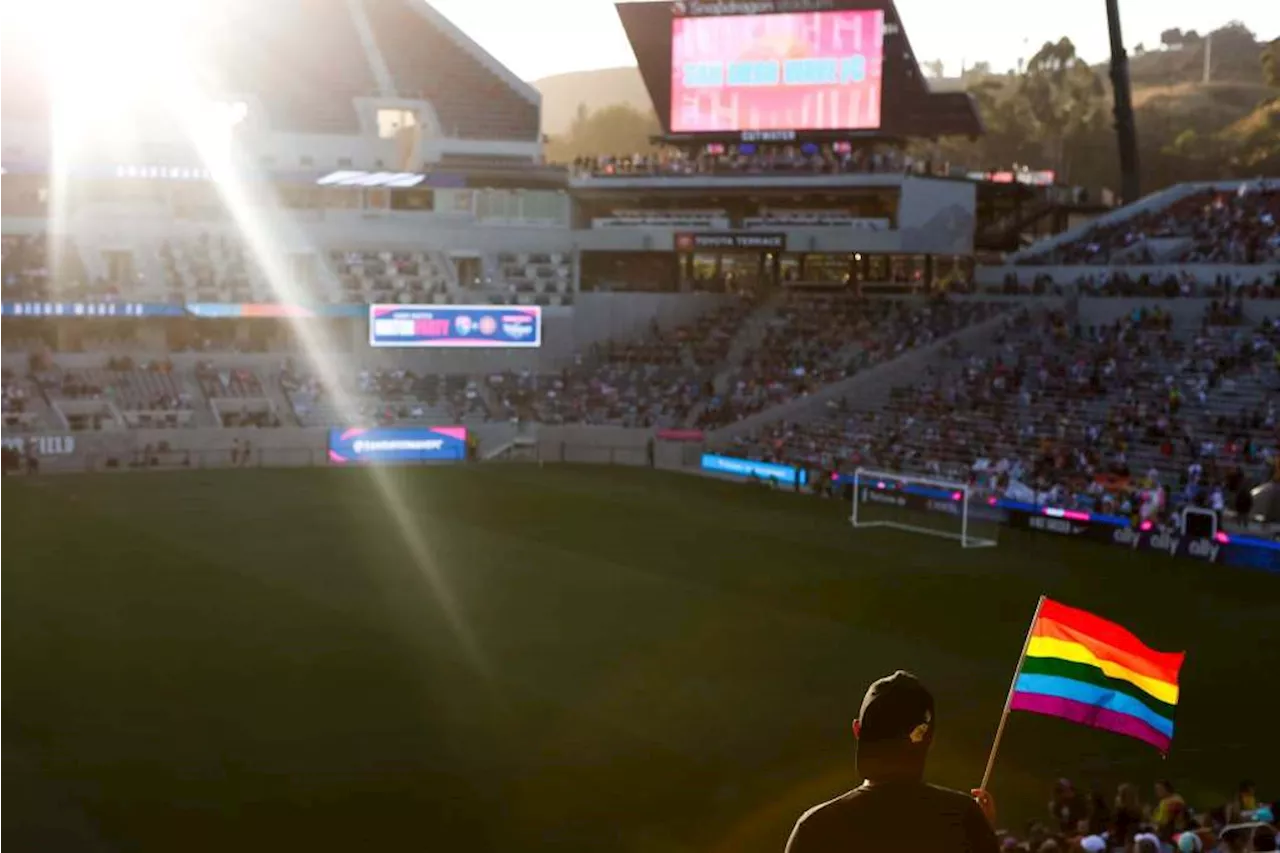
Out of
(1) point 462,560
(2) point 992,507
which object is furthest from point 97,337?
(2) point 992,507

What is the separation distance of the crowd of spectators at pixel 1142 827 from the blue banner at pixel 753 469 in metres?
34.0

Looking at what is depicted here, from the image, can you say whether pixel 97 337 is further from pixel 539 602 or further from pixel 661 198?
pixel 539 602

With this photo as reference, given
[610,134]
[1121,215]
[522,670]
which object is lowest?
[522,670]

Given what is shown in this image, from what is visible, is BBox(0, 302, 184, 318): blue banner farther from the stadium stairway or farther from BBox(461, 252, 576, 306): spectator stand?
the stadium stairway

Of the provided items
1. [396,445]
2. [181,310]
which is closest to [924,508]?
[396,445]

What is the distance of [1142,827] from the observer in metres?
13.3

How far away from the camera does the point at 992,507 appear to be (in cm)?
4228

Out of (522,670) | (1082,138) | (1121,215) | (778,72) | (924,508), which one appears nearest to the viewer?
(522,670)

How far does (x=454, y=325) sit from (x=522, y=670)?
40.7 metres

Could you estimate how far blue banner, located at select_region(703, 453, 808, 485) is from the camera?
50.3 m

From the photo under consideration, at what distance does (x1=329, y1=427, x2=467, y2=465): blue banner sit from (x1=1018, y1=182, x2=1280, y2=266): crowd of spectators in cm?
2667

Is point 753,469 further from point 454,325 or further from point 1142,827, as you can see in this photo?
point 1142,827

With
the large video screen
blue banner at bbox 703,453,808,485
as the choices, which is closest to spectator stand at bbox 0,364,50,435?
blue banner at bbox 703,453,808,485

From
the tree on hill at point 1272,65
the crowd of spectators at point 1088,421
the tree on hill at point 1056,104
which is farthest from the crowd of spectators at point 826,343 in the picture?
the tree on hill at point 1056,104
